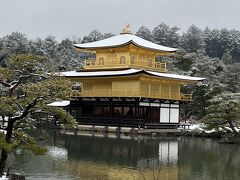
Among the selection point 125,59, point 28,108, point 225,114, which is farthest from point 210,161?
point 125,59

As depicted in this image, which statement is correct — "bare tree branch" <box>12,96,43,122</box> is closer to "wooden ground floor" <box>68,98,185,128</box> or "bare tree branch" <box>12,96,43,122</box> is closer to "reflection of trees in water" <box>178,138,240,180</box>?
"reflection of trees in water" <box>178,138,240,180</box>

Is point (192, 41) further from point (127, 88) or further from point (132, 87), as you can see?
point (132, 87)

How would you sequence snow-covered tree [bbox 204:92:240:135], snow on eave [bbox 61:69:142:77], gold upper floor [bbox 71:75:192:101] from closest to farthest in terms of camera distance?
snow-covered tree [bbox 204:92:240:135] < gold upper floor [bbox 71:75:192:101] < snow on eave [bbox 61:69:142:77]

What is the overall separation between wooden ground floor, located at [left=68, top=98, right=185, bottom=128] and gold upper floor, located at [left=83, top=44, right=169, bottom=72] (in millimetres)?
4063

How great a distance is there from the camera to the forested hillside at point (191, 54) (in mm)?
51938

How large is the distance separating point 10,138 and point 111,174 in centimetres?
484

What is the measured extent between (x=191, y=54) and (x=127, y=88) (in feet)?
68.8

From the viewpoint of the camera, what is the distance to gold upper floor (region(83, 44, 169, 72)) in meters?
45.1

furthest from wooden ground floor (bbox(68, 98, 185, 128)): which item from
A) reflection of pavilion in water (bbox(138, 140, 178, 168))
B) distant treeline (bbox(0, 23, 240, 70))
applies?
distant treeline (bbox(0, 23, 240, 70))

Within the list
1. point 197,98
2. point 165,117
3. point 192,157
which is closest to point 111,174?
point 192,157

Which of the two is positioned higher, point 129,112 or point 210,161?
point 129,112

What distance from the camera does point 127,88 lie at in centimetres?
4197

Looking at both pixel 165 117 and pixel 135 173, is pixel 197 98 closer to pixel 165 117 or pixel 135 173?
pixel 165 117

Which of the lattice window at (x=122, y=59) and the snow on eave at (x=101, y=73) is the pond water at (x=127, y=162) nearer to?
the snow on eave at (x=101, y=73)
